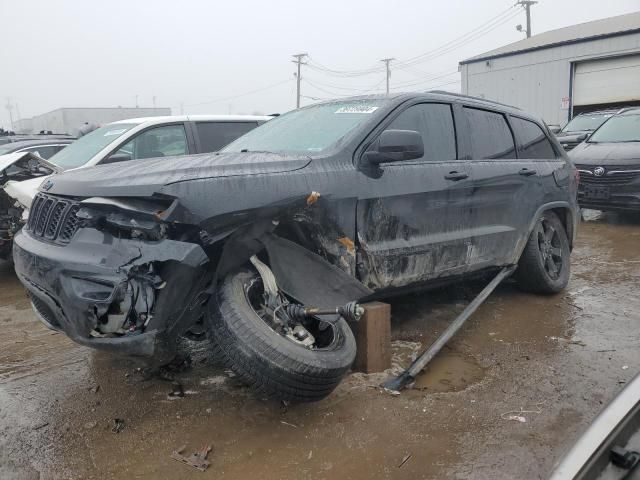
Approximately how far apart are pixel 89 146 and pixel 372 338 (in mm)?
4507

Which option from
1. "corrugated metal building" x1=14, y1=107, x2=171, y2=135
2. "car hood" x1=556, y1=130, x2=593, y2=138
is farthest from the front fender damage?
"corrugated metal building" x1=14, y1=107, x2=171, y2=135

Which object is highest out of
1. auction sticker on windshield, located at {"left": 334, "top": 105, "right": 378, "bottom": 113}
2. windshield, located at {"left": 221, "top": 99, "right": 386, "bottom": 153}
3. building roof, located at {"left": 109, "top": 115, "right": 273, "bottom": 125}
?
building roof, located at {"left": 109, "top": 115, "right": 273, "bottom": 125}

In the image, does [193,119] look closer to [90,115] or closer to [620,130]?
[620,130]

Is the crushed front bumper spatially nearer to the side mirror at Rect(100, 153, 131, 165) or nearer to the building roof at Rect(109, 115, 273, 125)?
the side mirror at Rect(100, 153, 131, 165)

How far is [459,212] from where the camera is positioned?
13.3 feet

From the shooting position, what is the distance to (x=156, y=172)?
2795 mm

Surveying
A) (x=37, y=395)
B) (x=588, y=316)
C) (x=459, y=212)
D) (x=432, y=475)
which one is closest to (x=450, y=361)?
(x=459, y=212)

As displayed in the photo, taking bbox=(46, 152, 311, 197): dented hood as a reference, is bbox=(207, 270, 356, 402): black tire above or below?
below

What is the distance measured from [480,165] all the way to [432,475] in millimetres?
2533

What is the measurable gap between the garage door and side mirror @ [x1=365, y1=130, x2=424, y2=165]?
21.9 meters

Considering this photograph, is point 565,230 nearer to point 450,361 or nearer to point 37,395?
point 450,361

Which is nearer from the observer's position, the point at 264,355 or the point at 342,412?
the point at 264,355

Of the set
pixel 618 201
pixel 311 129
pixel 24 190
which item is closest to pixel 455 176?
pixel 311 129

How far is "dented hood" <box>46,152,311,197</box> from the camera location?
2.68 m
